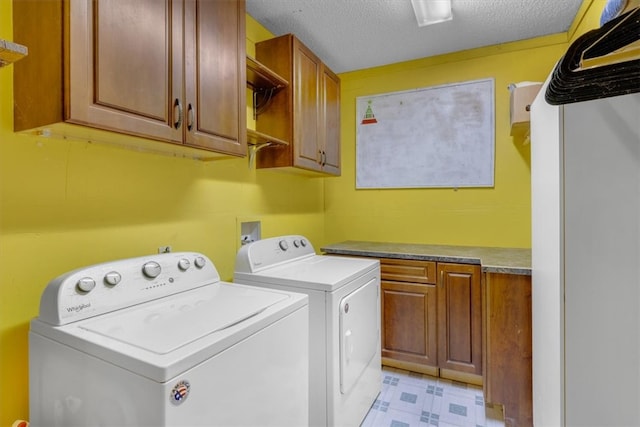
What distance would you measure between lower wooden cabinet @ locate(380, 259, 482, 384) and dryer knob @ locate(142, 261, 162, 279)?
1.58 metres

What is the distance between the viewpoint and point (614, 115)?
88 cm

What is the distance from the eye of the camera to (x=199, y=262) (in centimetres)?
144

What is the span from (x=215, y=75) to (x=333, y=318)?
121 centimetres

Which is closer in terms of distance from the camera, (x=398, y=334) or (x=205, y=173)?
(x=205, y=173)

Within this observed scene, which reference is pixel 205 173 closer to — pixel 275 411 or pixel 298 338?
pixel 298 338

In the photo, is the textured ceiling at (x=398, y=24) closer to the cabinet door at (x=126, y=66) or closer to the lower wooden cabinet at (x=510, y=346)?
the cabinet door at (x=126, y=66)

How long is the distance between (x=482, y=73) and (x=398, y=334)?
2.13 metres

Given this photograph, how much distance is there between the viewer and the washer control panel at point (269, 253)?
1745 millimetres

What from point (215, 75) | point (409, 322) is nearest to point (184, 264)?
point (215, 75)

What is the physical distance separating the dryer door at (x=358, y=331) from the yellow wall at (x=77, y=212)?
0.79 metres

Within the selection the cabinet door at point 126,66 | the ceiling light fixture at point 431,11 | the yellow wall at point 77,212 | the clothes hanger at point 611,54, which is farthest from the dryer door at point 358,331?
the ceiling light fixture at point 431,11

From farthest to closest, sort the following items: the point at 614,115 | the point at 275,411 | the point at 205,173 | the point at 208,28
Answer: the point at 205,173 < the point at 208,28 < the point at 275,411 < the point at 614,115

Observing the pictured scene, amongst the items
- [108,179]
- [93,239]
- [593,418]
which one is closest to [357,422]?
[593,418]

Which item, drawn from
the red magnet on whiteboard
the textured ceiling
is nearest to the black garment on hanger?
the textured ceiling
